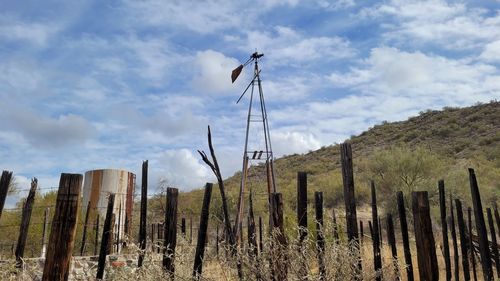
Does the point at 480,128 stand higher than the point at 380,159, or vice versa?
the point at 480,128

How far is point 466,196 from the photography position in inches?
813

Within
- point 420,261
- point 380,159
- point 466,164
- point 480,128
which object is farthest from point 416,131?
point 420,261

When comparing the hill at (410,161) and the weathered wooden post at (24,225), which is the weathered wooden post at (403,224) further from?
the weathered wooden post at (24,225)

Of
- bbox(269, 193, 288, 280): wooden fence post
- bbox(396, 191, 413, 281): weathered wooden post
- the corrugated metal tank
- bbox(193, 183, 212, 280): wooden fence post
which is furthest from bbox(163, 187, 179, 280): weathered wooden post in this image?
the corrugated metal tank

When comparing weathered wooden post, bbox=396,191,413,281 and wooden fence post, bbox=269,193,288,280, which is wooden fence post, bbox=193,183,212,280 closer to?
wooden fence post, bbox=269,193,288,280

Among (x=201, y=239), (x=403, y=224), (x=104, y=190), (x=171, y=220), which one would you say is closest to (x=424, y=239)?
(x=403, y=224)

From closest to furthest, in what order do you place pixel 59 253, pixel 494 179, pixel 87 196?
1. pixel 59 253
2. pixel 87 196
3. pixel 494 179

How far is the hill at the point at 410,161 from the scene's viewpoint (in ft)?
76.6

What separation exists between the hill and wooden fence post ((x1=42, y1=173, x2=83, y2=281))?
774 centimetres

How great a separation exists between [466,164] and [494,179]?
4161 millimetres

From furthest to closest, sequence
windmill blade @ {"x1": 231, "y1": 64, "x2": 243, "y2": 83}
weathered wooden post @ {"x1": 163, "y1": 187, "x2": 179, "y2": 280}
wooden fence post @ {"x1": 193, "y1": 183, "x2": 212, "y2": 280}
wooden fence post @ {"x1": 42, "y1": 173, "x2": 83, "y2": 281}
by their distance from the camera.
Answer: windmill blade @ {"x1": 231, "y1": 64, "x2": 243, "y2": 83}, weathered wooden post @ {"x1": 163, "y1": 187, "x2": 179, "y2": 280}, wooden fence post @ {"x1": 193, "y1": 183, "x2": 212, "y2": 280}, wooden fence post @ {"x1": 42, "y1": 173, "x2": 83, "y2": 281}

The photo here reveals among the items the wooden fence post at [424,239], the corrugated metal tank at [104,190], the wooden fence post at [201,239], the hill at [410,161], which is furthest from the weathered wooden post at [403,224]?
the corrugated metal tank at [104,190]

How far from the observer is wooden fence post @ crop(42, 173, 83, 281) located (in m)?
4.09

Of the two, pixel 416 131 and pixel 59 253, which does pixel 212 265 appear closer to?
pixel 59 253
